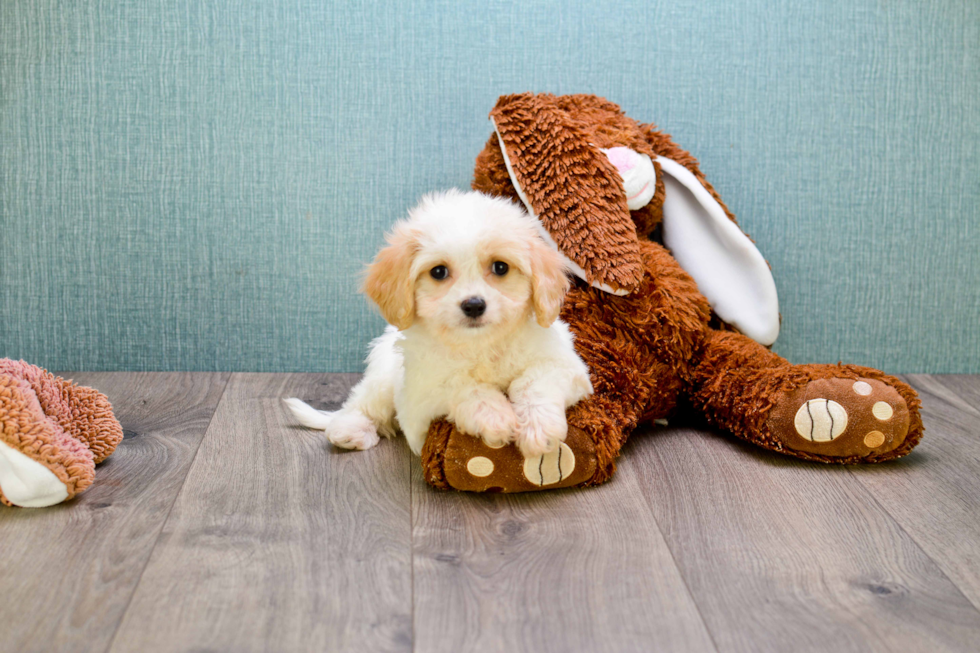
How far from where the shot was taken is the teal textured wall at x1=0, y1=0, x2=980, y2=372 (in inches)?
81.0

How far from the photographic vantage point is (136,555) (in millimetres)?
1244

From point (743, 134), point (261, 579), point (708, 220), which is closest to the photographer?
point (261, 579)

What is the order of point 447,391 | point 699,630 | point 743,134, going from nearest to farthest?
point 699,630
point 447,391
point 743,134

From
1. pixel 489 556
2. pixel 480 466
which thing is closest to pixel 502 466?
pixel 480 466

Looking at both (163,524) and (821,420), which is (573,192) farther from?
(163,524)

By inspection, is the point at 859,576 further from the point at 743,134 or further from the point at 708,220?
the point at 743,134

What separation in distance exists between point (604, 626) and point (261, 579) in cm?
48

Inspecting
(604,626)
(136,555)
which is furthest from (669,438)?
(136,555)

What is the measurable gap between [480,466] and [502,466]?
38 mm

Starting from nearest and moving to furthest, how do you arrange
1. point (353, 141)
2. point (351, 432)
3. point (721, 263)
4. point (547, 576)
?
point (547, 576) < point (351, 432) < point (721, 263) < point (353, 141)

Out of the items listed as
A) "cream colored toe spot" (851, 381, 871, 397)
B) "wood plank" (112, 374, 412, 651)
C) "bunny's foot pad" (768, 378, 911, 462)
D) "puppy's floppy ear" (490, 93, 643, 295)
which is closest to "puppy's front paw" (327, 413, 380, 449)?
"wood plank" (112, 374, 412, 651)

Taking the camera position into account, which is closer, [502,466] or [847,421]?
[502,466]

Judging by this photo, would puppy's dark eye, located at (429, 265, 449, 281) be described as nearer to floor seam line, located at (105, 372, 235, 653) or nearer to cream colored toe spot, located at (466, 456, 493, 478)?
cream colored toe spot, located at (466, 456, 493, 478)

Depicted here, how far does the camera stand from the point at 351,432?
1.71 metres
